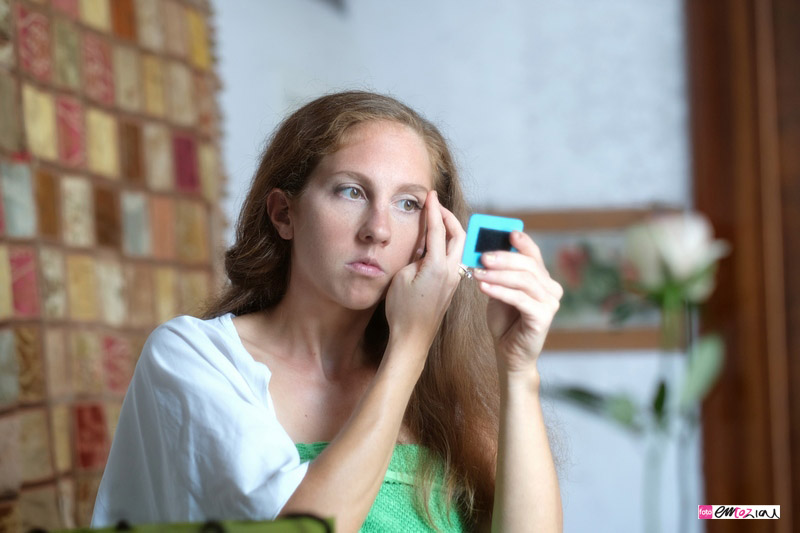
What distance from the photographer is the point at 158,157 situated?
2166 mm

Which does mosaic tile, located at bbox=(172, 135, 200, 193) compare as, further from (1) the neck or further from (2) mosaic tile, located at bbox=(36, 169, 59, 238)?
(1) the neck

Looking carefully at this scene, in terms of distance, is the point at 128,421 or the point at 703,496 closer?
the point at 128,421

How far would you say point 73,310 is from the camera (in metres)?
1.82

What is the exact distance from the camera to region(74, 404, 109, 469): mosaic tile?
182cm

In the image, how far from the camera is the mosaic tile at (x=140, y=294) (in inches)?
80.0

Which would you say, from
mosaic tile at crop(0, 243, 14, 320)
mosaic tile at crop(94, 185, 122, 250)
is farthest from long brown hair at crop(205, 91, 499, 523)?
mosaic tile at crop(94, 185, 122, 250)

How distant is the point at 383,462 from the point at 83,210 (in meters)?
1.12

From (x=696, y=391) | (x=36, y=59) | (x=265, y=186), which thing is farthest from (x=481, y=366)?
(x=696, y=391)

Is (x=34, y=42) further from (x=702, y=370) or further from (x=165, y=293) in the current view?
(x=702, y=370)

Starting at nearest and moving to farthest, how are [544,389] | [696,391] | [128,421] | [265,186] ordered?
[128,421], [265,186], [544,389], [696,391]

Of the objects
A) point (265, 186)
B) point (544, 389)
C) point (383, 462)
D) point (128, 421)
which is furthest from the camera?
point (544, 389)

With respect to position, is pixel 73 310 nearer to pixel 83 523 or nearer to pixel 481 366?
pixel 83 523

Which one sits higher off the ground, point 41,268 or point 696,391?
point 41,268

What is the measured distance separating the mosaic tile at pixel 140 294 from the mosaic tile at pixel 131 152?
0.21 meters
